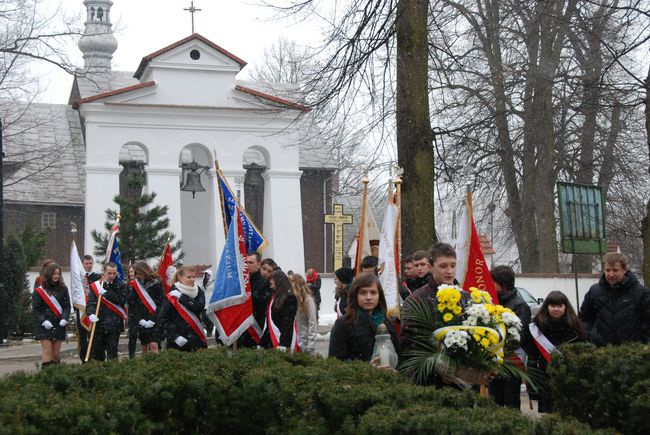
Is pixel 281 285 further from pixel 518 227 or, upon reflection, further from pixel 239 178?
pixel 239 178

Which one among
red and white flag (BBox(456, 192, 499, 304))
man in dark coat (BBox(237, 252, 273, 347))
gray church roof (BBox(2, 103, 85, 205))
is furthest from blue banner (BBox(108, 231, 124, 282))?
gray church roof (BBox(2, 103, 85, 205))

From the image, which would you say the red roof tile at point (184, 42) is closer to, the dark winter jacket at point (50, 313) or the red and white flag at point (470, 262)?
the dark winter jacket at point (50, 313)

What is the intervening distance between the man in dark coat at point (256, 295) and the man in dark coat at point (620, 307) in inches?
142

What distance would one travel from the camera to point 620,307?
10047 millimetres

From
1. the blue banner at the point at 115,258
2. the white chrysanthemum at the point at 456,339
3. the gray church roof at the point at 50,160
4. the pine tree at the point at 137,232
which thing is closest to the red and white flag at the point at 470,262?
the white chrysanthemum at the point at 456,339

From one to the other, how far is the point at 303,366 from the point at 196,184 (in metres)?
24.7

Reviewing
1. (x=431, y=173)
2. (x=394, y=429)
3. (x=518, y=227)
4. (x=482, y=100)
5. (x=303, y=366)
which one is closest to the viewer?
(x=394, y=429)

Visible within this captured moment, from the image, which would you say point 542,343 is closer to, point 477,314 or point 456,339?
point 477,314

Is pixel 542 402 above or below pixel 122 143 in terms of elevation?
below

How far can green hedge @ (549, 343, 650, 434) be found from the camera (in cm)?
721

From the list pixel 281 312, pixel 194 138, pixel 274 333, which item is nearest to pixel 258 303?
pixel 274 333

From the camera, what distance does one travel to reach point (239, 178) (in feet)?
119

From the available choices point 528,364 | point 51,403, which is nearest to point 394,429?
point 51,403

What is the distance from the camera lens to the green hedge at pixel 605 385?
721 cm
